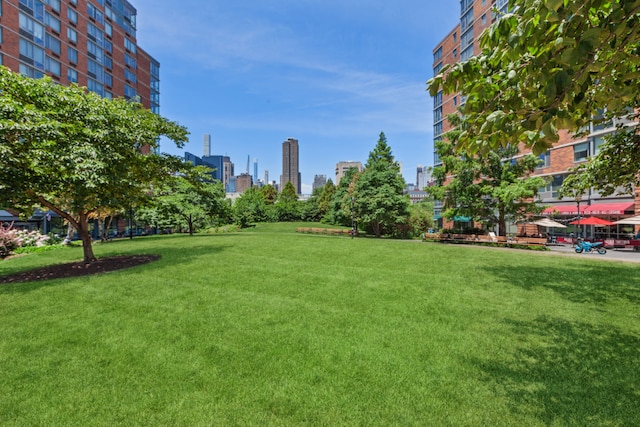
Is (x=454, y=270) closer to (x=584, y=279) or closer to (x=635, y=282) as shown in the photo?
(x=584, y=279)

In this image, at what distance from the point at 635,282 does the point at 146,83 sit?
2690 inches

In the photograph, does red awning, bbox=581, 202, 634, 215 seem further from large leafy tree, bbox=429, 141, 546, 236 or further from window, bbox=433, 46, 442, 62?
window, bbox=433, 46, 442, 62

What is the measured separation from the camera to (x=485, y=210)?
25109 millimetres

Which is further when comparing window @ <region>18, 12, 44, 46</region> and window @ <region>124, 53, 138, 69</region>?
window @ <region>124, 53, 138, 69</region>

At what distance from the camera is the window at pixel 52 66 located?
35156 millimetres

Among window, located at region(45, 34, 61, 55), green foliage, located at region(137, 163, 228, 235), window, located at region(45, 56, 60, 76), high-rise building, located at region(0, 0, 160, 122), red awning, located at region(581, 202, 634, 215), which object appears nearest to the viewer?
red awning, located at region(581, 202, 634, 215)

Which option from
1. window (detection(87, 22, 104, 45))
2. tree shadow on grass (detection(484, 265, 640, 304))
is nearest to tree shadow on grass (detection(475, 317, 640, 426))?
tree shadow on grass (detection(484, 265, 640, 304))

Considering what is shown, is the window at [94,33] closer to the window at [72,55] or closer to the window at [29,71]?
the window at [72,55]

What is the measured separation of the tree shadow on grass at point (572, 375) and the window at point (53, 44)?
5155 cm

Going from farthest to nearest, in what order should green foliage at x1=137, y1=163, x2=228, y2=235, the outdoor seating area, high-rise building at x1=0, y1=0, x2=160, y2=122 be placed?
high-rise building at x1=0, y1=0, x2=160, y2=122, green foliage at x1=137, y1=163, x2=228, y2=235, the outdoor seating area

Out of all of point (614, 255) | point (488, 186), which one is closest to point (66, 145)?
point (488, 186)

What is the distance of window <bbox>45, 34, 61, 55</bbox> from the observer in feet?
116

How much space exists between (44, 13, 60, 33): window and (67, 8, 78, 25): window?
2403 millimetres

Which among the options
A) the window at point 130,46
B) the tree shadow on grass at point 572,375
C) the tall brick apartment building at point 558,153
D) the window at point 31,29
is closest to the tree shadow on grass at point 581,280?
the tree shadow on grass at point 572,375
